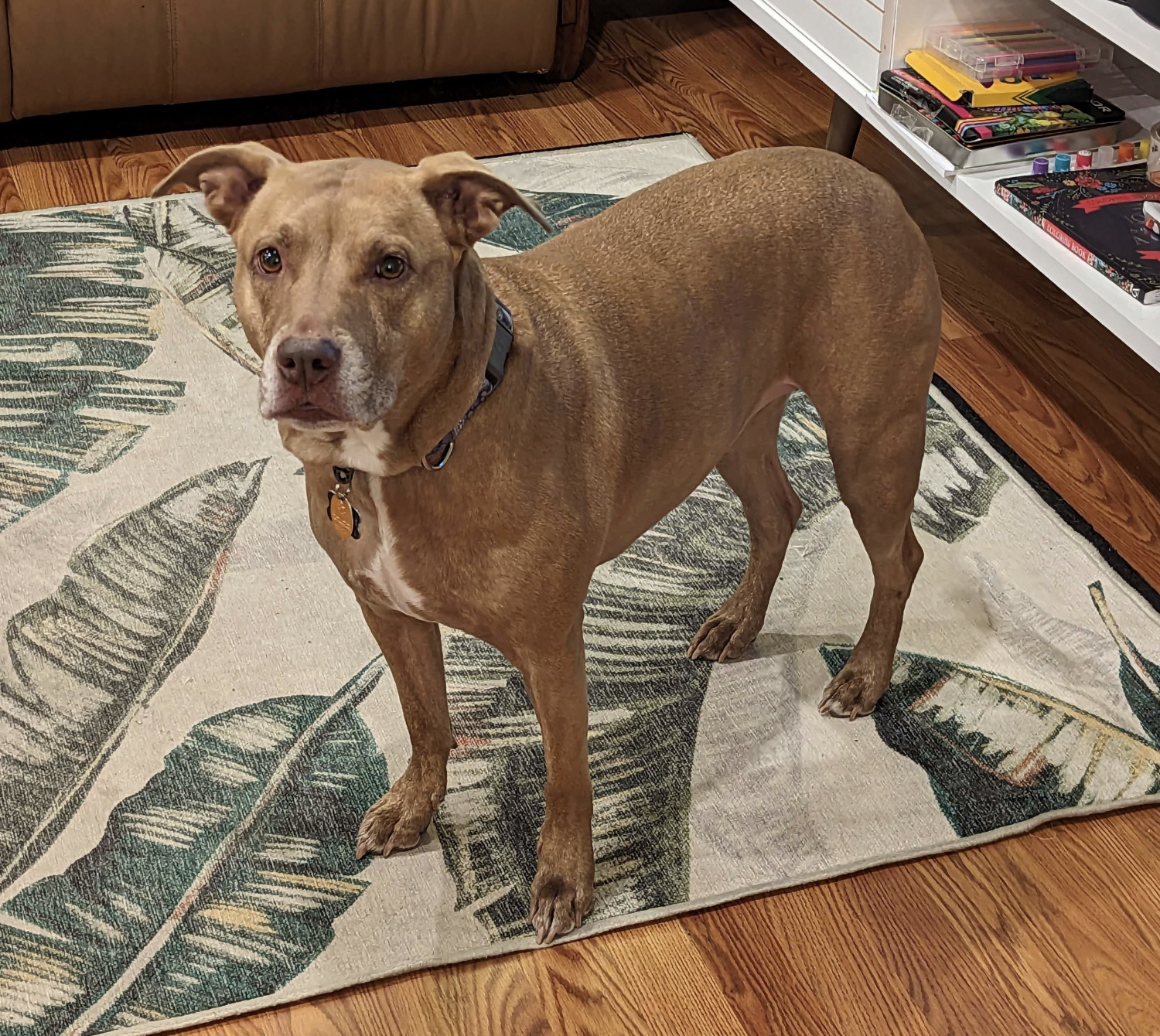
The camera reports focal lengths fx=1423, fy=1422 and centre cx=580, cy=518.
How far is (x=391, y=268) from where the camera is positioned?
1.26 m

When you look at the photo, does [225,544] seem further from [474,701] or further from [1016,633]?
[1016,633]

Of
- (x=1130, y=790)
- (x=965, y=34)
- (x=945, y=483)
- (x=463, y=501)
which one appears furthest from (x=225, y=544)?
(x=965, y=34)

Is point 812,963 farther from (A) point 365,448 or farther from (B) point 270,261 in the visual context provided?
(B) point 270,261

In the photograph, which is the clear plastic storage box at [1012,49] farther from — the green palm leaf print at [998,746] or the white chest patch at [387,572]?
the white chest patch at [387,572]

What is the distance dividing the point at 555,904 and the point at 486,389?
629mm

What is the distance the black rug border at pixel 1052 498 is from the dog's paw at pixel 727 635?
0.57m

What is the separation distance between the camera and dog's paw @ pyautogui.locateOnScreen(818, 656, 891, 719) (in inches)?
74.9

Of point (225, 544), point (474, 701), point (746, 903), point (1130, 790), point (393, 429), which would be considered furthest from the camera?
point (225, 544)

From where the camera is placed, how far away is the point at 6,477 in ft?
7.44

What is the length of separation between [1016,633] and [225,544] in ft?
3.84

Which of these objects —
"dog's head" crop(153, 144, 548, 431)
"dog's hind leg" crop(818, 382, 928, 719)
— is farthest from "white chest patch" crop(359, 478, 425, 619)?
"dog's hind leg" crop(818, 382, 928, 719)

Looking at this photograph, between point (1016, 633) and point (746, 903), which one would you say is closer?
point (746, 903)

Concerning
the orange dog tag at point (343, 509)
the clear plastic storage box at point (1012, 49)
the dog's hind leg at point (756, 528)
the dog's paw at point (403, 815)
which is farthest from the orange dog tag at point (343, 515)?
the clear plastic storage box at point (1012, 49)

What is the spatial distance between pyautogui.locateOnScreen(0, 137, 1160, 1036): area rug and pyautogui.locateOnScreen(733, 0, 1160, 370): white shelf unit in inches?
11.7
